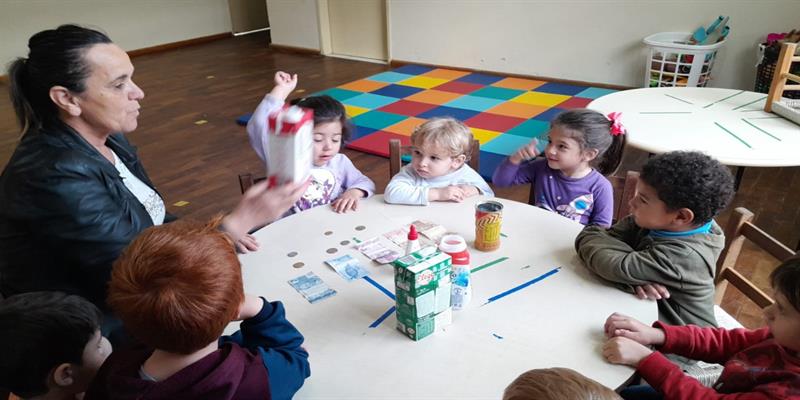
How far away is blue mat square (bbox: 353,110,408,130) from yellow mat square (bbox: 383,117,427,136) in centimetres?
7

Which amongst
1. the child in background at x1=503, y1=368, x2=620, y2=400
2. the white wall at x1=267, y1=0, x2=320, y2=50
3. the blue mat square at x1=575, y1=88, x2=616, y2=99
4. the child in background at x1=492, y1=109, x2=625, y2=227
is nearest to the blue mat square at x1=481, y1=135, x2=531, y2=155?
the blue mat square at x1=575, y1=88, x2=616, y2=99

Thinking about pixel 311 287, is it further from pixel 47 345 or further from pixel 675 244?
pixel 675 244

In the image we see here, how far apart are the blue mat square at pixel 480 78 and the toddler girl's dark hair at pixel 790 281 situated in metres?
4.81

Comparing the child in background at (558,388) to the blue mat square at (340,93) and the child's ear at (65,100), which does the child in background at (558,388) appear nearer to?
the child's ear at (65,100)

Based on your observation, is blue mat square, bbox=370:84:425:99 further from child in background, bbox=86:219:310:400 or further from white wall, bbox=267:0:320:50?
child in background, bbox=86:219:310:400

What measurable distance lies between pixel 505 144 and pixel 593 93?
1629 millimetres

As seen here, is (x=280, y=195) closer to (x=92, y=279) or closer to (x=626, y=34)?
(x=92, y=279)

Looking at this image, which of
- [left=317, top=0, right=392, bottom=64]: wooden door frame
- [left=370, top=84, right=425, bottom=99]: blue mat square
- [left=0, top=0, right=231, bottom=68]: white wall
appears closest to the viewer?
[left=370, top=84, right=425, bottom=99]: blue mat square

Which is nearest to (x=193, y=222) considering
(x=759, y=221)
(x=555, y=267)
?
(x=555, y=267)

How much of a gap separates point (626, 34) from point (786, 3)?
122 centimetres

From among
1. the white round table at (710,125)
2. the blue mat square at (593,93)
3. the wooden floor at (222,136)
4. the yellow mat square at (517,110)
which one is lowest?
the wooden floor at (222,136)

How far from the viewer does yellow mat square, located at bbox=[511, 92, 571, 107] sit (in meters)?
4.85

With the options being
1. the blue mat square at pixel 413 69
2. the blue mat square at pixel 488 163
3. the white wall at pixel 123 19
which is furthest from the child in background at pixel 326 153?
the white wall at pixel 123 19

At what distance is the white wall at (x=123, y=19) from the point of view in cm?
658
